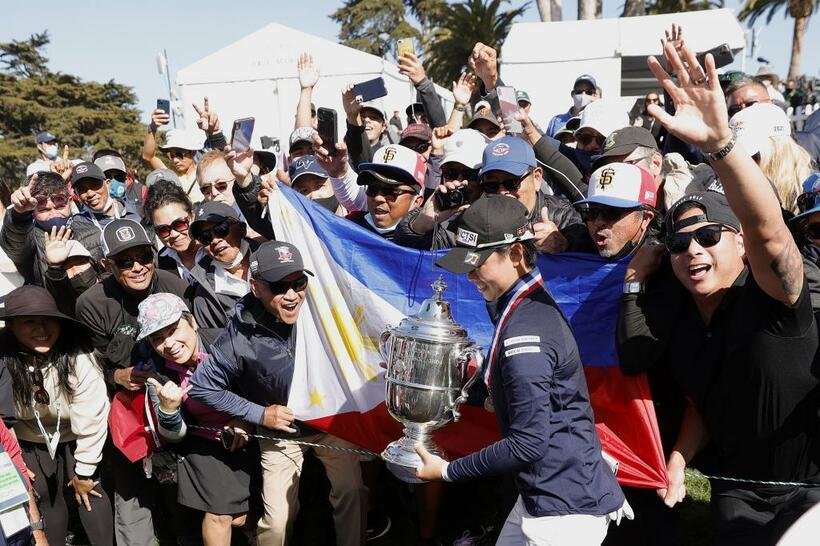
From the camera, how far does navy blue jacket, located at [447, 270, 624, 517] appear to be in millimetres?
3021

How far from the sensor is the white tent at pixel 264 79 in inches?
760

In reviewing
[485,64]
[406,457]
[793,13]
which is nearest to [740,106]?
[485,64]

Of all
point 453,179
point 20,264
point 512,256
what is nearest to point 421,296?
point 453,179

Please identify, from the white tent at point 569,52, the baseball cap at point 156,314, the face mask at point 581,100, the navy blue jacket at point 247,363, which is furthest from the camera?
the white tent at point 569,52

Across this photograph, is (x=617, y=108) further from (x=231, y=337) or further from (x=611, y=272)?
(x=231, y=337)

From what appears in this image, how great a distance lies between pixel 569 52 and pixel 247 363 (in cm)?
1260

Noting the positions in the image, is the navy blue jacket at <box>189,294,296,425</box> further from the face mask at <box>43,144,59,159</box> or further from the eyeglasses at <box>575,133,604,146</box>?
the face mask at <box>43,144,59,159</box>

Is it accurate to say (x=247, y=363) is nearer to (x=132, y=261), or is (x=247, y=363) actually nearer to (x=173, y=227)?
(x=132, y=261)

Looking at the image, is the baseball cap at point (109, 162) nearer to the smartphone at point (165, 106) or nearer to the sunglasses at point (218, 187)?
the smartphone at point (165, 106)

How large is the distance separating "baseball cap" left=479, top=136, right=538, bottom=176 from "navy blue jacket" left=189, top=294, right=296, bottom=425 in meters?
1.57

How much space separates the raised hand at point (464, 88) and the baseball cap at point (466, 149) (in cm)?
166

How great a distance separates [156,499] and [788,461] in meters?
4.45

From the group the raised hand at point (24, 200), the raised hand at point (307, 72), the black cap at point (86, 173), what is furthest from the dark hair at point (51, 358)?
the raised hand at point (307, 72)

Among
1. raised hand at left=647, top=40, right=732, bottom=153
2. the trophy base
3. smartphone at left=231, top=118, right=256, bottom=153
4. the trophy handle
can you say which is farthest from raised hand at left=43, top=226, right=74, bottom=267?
raised hand at left=647, top=40, right=732, bottom=153
